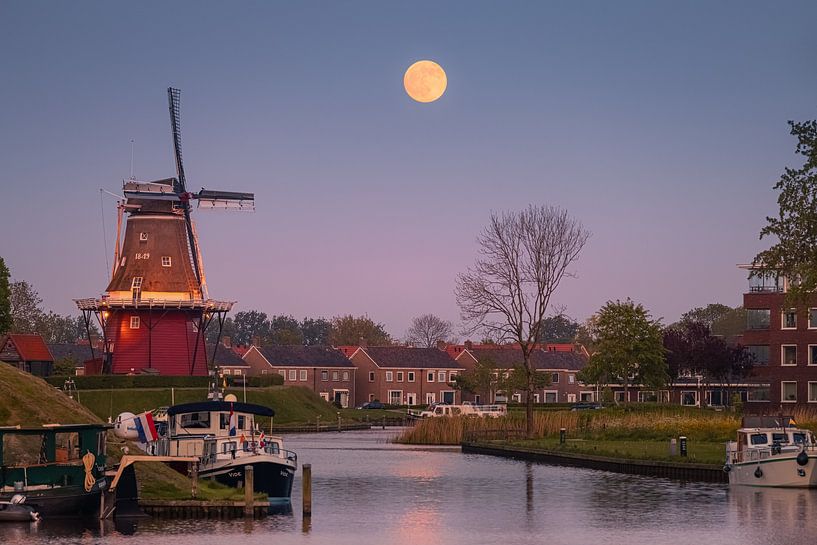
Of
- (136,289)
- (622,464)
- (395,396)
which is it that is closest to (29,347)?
(136,289)

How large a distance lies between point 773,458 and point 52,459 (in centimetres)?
3186

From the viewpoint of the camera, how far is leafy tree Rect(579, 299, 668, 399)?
11250 centimetres

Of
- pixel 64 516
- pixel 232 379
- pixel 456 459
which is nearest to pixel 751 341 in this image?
pixel 456 459

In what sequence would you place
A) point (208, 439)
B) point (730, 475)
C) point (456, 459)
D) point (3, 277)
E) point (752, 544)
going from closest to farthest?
1. point (752, 544)
2. point (208, 439)
3. point (730, 475)
4. point (456, 459)
5. point (3, 277)

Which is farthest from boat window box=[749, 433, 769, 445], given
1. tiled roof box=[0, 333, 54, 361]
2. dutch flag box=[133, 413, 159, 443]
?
tiled roof box=[0, 333, 54, 361]

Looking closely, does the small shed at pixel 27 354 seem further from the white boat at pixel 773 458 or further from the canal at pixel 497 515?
the white boat at pixel 773 458

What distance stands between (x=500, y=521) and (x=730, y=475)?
16043 mm

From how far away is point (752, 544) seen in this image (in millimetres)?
43750

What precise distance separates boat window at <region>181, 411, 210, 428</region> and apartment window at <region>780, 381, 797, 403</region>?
230ft

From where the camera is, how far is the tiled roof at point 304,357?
620 ft

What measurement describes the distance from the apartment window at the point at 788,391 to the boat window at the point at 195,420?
7021 cm

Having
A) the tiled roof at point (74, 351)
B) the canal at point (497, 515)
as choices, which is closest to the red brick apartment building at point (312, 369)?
the tiled roof at point (74, 351)

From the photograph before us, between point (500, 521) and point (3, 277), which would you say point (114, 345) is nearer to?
point (3, 277)

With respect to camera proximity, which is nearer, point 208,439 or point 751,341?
point 208,439
